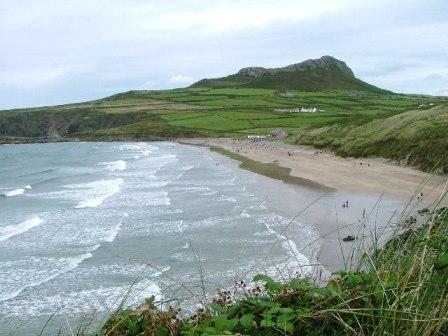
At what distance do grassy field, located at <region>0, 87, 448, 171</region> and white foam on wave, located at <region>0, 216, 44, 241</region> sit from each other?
21078 millimetres

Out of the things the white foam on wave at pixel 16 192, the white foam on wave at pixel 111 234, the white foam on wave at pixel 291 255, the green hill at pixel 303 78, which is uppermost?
the green hill at pixel 303 78

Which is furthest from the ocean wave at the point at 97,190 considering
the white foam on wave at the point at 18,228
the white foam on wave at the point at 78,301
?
the white foam on wave at the point at 78,301

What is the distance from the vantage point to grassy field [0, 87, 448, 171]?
37500 millimetres

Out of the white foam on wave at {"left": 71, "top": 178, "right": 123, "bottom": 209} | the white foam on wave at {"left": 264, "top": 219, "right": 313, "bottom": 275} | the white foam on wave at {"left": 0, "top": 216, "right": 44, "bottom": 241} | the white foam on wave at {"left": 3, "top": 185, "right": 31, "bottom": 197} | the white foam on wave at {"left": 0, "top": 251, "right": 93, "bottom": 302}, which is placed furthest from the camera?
the white foam on wave at {"left": 3, "top": 185, "right": 31, "bottom": 197}

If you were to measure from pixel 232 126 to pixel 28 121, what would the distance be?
64.3m

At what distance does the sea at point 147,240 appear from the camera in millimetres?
11484

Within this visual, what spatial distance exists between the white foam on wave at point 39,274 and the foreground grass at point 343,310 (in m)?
11.3

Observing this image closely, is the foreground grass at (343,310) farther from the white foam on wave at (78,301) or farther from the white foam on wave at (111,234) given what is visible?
the white foam on wave at (111,234)

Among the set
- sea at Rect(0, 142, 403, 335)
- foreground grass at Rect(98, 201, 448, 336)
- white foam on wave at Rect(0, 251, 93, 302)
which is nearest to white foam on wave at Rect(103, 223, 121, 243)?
sea at Rect(0, 142, 403, 335)

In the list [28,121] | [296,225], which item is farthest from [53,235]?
[28,121]

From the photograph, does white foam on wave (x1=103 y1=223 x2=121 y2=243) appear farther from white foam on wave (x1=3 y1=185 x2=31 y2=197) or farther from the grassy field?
the grassy field

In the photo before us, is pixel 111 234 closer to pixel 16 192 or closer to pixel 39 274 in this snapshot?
pixel 39 274

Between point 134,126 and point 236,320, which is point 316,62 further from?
point 236,320

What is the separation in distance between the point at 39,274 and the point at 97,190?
792 inches
